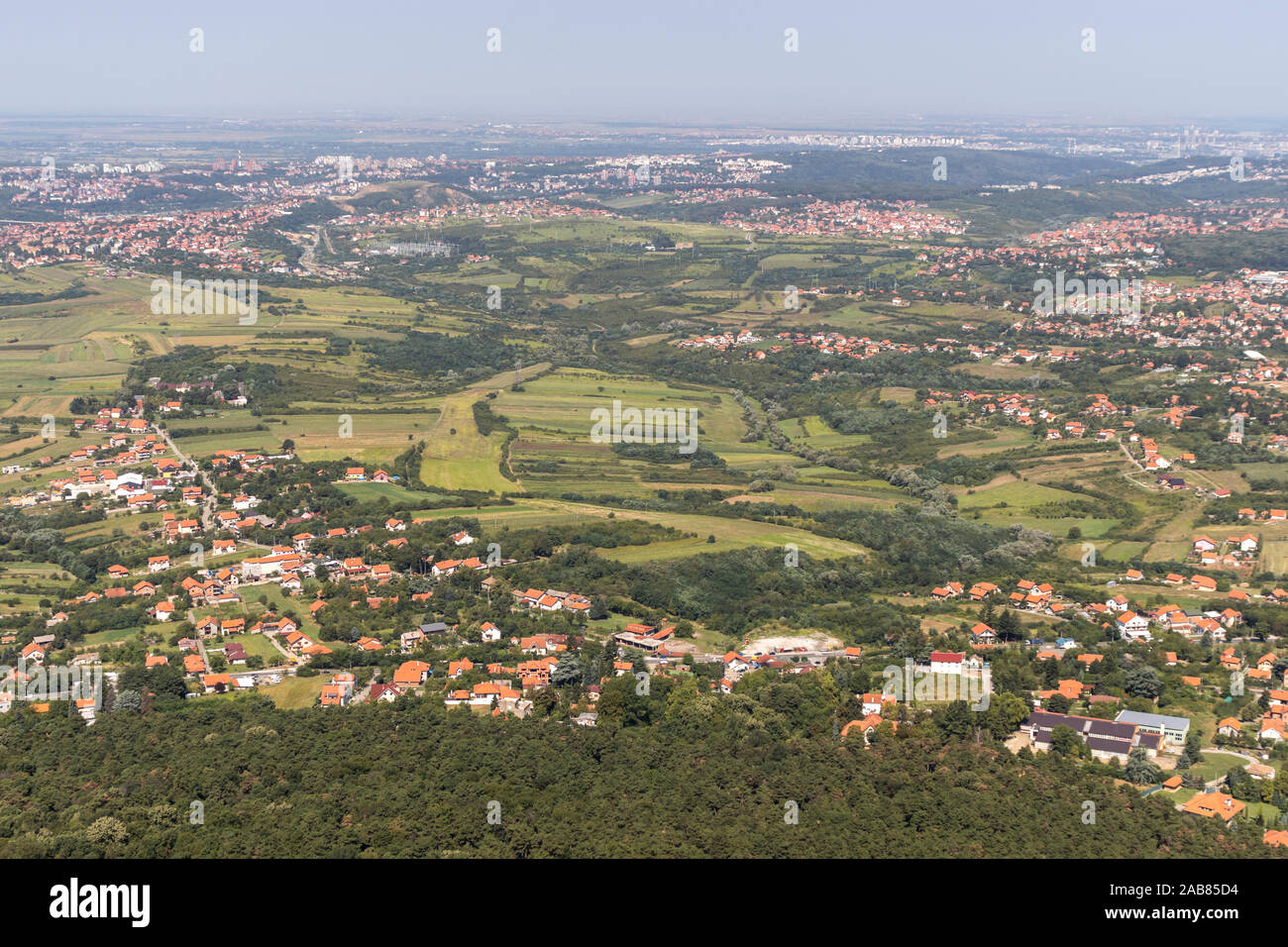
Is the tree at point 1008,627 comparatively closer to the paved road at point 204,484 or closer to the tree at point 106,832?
the tree at point 106,832

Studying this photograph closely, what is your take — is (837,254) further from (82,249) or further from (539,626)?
(539,626)

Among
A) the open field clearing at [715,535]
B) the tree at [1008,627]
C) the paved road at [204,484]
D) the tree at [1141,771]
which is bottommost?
the tree at [1141,771]

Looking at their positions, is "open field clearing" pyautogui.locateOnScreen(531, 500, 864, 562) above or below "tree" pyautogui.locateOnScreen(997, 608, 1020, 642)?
above

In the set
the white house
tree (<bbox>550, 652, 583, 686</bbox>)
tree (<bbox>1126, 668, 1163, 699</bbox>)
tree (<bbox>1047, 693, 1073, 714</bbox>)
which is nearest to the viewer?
tree (<bbox>1047, 693, 1073, 714</bbox>)

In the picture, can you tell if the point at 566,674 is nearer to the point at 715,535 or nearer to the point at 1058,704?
the point at 1058,704

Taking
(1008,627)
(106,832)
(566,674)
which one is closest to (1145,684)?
(1008,627)

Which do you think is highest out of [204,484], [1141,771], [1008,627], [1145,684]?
[204,484]

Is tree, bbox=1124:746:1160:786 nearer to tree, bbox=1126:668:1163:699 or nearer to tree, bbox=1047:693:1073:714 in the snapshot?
tree, bbox=1047:693:1073:714

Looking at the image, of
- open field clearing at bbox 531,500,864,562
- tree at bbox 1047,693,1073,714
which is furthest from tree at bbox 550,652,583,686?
tree at bbox 1047,693,1073,714

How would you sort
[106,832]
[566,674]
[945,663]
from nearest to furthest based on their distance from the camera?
[106,832], [566,674], [945,663]

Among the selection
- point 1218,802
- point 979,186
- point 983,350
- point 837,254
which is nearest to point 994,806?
point 1218,802

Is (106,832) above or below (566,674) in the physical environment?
above

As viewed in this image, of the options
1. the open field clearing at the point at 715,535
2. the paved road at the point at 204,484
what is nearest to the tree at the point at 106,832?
the open field clearing at the point at 715,535
